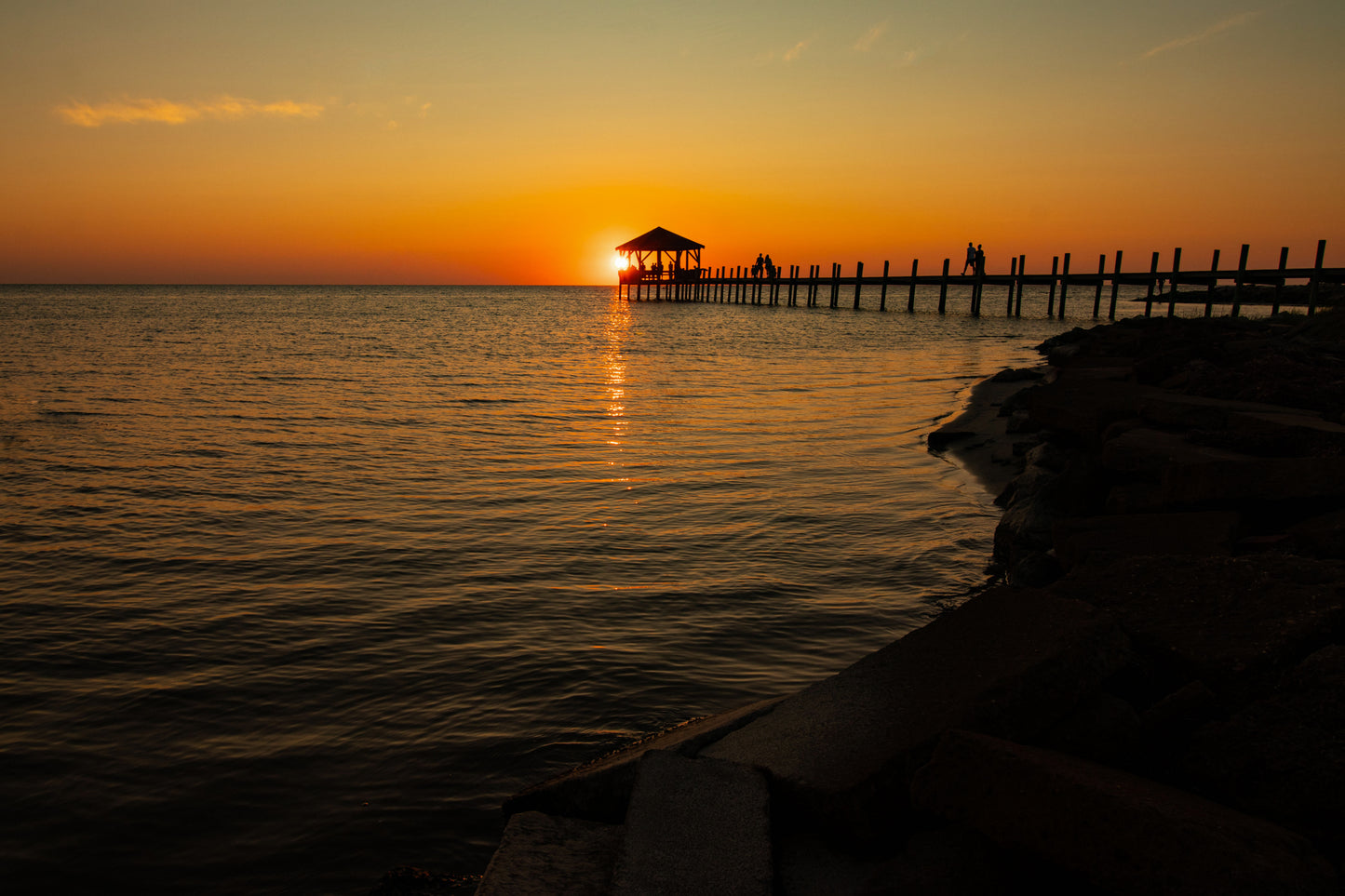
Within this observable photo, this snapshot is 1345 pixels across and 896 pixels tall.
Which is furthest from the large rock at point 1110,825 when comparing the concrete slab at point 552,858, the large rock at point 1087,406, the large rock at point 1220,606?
the large rock at point 1087,406

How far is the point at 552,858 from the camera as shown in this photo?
106 inches

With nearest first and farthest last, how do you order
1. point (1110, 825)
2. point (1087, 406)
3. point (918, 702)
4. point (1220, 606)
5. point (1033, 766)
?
point (1110, 825)
point (1033, 766)
point (918, 702)
point (1220, 606)
point (1087, 406)

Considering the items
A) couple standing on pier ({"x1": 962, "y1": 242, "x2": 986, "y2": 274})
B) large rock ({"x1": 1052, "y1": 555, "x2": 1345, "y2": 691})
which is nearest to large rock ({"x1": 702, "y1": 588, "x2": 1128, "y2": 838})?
large rock ({"x1": 1052, "y1": 555, "x2": 1345, "y2": 691})

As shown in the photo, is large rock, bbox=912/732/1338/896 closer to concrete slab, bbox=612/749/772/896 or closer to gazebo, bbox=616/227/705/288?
concrete slab, bbox=612/749/772/896

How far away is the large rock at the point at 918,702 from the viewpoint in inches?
103

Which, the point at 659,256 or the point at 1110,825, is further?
the point at 659,256

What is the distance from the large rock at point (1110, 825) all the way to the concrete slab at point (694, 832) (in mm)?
502

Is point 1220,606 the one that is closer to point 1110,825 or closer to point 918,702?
point 918,702

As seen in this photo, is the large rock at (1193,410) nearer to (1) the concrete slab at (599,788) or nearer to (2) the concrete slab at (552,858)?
(1) the concrete slab at (599,788)

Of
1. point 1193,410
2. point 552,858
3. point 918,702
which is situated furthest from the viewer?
point 1193,410

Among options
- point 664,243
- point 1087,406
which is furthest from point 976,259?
point 1087,406

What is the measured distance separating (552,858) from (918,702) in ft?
4.27

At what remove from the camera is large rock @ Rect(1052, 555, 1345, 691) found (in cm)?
291

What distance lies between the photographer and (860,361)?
25219mm
